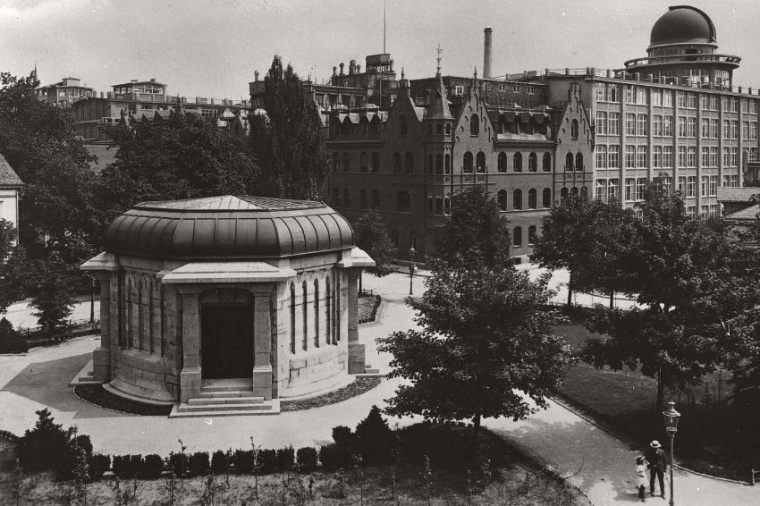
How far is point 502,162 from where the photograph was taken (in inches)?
2854

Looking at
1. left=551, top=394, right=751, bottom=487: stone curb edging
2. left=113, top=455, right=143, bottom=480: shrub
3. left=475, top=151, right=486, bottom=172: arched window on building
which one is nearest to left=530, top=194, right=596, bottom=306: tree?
left=551, top=394, right=751, bottom=487: stone curb edging

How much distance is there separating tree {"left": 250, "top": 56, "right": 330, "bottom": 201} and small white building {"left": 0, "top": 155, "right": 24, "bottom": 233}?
60.0 feet

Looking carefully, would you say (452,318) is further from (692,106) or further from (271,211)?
(692,106)

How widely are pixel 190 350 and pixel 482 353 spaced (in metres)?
11.8

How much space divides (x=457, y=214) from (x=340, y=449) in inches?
1198

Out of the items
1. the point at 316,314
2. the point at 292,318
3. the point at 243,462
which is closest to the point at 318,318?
the point at 316,314

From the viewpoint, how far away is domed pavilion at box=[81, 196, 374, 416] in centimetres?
2900

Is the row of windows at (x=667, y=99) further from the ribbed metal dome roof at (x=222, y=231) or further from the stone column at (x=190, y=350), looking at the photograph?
the stone column at (x=190, y=350)

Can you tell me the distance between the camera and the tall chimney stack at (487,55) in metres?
88.4

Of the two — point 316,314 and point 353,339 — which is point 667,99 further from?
point 316,314

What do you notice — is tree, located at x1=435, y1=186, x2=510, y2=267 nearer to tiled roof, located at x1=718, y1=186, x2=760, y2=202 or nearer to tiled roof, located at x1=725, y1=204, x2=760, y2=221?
tiled roof, located at x1=725, y1=204, x2=760, y2=221

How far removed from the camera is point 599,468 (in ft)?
79.1

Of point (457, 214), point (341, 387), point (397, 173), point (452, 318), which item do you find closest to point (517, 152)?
A: point (397, 173)

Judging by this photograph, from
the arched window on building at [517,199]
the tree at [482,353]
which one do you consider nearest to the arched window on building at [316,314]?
the tree at [482,353]
